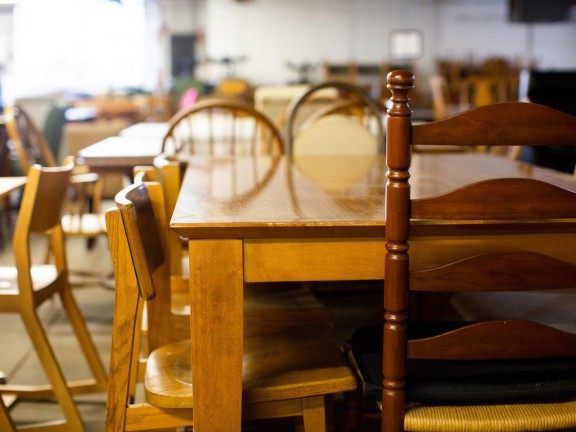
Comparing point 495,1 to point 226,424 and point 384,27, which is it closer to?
point 384,27

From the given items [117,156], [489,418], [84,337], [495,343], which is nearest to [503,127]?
[495,343]

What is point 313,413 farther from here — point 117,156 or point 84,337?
point 117,156

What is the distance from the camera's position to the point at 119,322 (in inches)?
48.4

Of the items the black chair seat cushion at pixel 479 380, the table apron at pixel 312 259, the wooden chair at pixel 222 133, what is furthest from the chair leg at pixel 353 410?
the wooden chair at pixel 222 133

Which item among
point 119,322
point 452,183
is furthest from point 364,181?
point 119,322

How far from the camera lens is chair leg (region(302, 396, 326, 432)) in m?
1.26

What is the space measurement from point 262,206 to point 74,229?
190 cm

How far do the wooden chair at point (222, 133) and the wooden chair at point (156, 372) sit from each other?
121 centimetres

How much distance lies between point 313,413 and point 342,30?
34.7ft

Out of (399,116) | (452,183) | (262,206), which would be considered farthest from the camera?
(452,183)

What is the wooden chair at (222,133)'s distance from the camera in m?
2.52

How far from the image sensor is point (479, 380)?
118cm

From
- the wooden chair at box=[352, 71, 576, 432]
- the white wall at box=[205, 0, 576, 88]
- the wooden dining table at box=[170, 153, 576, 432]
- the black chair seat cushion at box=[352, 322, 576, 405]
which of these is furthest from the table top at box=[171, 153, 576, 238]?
the white wall at box=[205, 0, 576, 88]

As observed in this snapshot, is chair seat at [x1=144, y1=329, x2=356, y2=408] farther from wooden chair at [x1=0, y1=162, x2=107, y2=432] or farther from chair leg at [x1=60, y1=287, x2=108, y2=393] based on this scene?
chair leg at [x1=60, y1=287, x2=108, y2=393]
